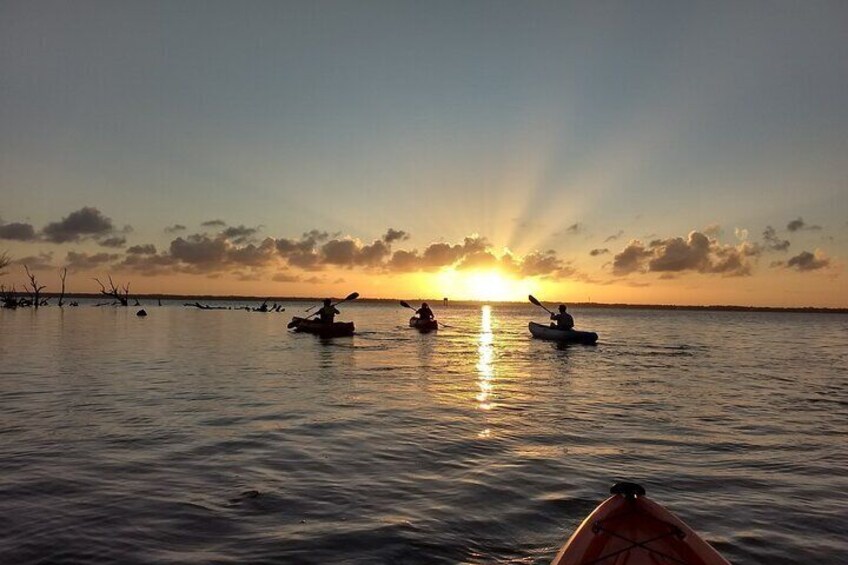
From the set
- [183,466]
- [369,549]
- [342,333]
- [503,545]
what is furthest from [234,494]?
[342,333]

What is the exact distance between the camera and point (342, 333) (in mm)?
40938

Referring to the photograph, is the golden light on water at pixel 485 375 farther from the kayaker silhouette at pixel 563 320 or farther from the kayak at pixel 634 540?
the kayak at pixel 634 540

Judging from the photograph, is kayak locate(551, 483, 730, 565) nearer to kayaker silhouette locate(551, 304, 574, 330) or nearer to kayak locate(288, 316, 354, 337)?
kayaker silhouette locate(551, 304, 574, 330)

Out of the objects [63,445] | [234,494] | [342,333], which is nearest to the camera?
[234,494]

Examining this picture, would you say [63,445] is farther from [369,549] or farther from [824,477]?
[824,477]

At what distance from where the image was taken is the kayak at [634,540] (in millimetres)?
5438

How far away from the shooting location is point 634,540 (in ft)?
18.9

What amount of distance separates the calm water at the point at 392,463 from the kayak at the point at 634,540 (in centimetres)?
102

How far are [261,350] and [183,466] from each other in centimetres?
2520

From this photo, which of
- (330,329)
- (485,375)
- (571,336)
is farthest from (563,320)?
(330,329)

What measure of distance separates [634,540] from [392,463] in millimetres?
5538

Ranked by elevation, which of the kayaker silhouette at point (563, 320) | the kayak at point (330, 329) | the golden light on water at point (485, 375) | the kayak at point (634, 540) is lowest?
the golden light on water at point (485, 375)

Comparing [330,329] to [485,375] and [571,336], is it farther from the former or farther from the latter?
[485,375]

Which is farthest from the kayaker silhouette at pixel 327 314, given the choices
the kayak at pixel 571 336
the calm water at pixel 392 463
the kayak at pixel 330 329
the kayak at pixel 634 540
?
the kayak at pixel 634 540
